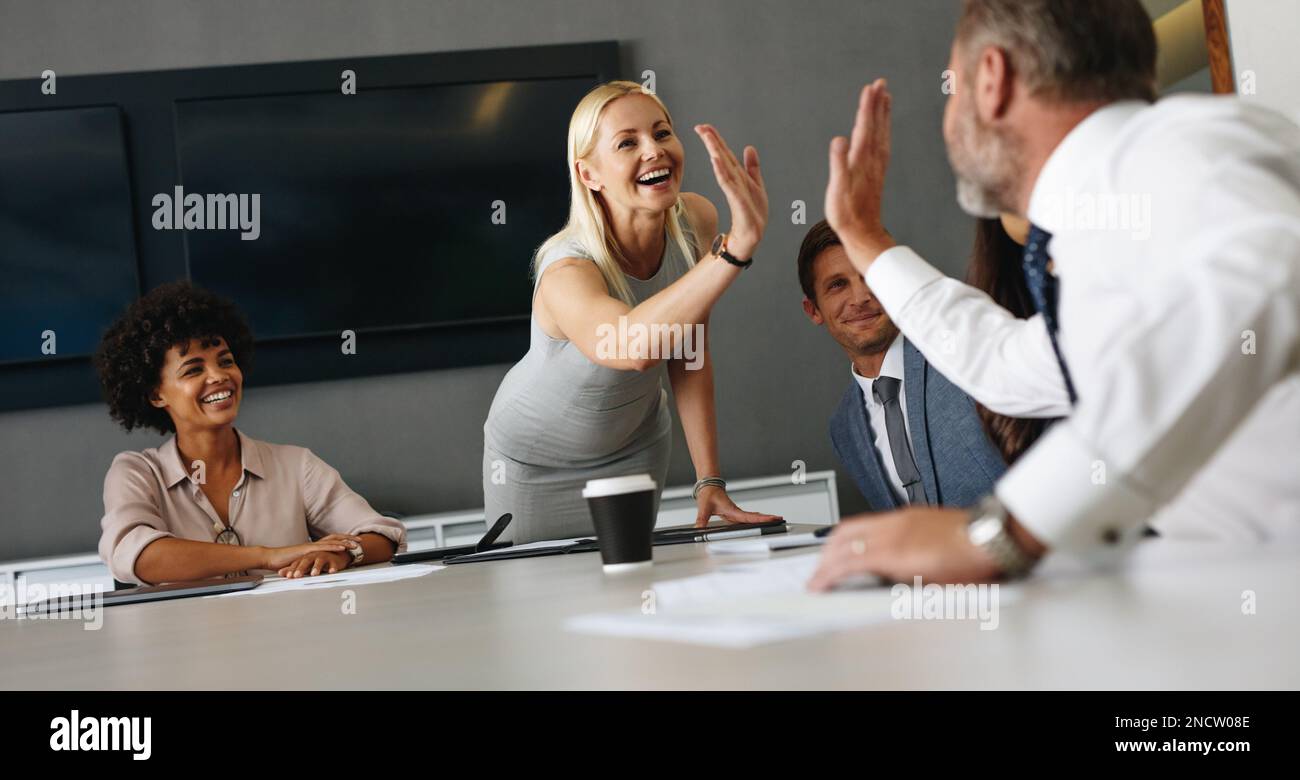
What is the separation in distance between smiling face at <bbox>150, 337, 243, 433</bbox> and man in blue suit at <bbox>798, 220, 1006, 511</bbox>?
1.20 m

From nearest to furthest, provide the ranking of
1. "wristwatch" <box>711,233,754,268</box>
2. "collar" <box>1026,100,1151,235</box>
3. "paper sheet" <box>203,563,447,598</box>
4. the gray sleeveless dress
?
"collar" <box>1026,100,1151,235</box>, "paper sheet" <box>203,563,447,598</box>, "wristwatch" <box>711,233,754,268</box>, the gray sleeveless dress

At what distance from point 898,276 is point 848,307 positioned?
4.09ft

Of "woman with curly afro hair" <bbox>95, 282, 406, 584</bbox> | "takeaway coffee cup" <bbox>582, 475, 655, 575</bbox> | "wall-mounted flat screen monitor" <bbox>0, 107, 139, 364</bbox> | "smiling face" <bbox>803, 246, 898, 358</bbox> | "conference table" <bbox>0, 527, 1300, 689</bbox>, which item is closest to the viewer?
"conference table" <bbox>0, 527, 1300, 689</bbox>

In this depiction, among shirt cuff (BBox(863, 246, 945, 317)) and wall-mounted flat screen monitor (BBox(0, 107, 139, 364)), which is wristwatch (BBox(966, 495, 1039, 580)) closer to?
shirt cuff (BBox(863, 246, 945, 317))

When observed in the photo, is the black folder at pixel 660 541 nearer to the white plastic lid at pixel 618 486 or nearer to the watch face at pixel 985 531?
the white plastic lid at pixel 618 486

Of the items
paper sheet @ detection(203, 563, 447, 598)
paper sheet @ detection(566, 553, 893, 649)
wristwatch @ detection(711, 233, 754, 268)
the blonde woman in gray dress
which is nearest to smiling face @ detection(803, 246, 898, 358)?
the blonde woman in gray dress

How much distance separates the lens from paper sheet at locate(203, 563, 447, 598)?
4.52 feet

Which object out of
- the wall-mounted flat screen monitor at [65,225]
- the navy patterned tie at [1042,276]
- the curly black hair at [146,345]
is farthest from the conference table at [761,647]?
the wall-mounted flat screen monitor at [65,225]

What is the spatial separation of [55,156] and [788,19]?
2520 millimetres

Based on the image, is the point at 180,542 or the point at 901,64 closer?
the point at 180,542

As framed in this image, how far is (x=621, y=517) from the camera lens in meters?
1.16
